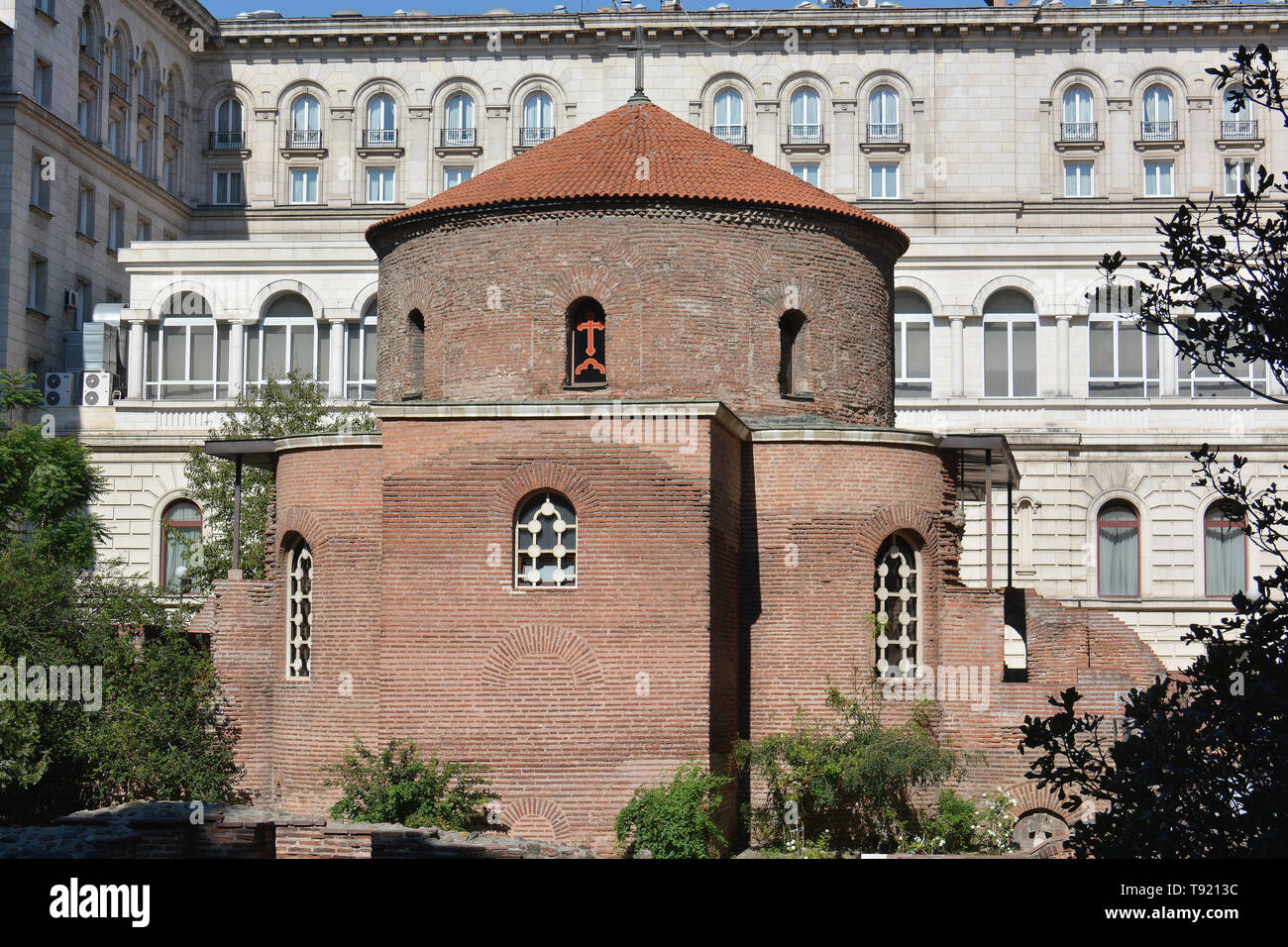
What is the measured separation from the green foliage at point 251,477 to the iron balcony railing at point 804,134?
1016 inches

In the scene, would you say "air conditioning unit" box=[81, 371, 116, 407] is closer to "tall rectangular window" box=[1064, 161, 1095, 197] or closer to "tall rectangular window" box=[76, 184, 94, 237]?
"tall rectangular window" box=[76, 184, 94, 237]

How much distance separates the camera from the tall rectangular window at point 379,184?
62969 mm

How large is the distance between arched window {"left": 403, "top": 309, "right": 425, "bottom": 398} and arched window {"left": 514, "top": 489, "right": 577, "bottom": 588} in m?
6.41

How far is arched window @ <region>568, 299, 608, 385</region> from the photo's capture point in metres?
26.6

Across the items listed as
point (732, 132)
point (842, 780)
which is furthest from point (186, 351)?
point (842, 780)

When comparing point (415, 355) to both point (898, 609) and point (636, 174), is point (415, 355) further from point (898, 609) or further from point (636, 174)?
point (898, 609)

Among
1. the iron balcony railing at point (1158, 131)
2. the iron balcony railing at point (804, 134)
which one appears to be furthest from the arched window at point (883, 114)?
the iron balcony railing at point (1158, 131)

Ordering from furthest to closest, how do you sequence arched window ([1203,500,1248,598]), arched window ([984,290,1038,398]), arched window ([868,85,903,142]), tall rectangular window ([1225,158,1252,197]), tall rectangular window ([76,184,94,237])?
arched window ([868,85,903,142])
tall rectangular window ([1225,158,1252,197])
tall rectangular window ([76,184,94,237])
arched window ([984,290,1038,398])
arched window ([1203,500,1248,598])

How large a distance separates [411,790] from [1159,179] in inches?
1848

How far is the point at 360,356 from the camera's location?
166 ft

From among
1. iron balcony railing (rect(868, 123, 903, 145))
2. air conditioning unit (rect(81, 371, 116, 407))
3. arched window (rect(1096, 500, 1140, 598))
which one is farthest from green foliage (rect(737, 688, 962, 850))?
iron balcony railing (rect(868, 123, 903, 145))
